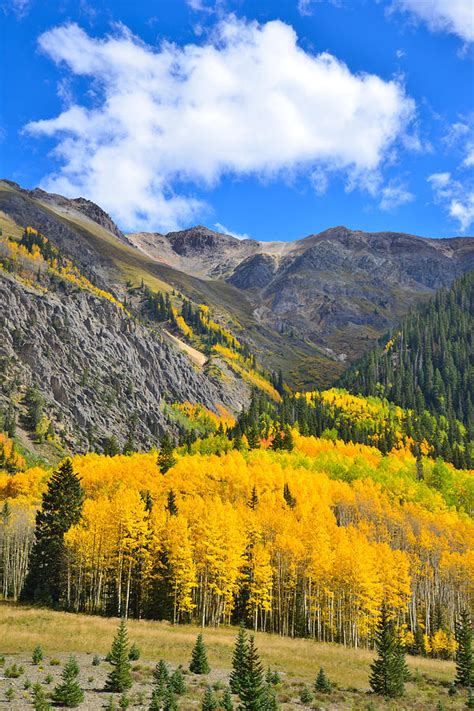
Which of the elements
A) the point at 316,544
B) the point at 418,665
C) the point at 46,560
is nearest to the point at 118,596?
the point at 46,560

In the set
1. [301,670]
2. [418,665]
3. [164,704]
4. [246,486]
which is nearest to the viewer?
[164,704]

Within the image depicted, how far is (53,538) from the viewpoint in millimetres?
66562

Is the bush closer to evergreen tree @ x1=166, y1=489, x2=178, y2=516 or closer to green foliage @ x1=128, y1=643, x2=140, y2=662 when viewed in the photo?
green foliage @ x1=128, y1=643, x2=140, y2=662

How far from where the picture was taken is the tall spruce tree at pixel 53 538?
66125 millimetres

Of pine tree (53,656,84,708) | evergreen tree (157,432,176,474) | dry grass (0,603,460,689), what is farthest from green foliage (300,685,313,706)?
evergreen tree (157,432,176,474)

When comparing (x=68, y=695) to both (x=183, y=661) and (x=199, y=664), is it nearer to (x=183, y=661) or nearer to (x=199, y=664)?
(x=199, y=664)

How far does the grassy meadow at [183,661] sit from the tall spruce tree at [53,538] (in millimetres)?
5119

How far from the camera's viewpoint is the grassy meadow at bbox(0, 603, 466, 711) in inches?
1271

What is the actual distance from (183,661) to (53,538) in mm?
31957

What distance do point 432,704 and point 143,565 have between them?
39516mm

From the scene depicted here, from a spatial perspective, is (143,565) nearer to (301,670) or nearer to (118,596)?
(118,596)

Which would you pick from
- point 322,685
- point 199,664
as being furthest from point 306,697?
point 199,664

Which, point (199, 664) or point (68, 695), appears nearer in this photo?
point (68, 695)

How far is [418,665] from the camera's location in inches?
2159
